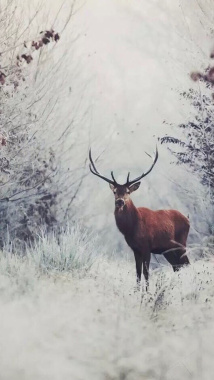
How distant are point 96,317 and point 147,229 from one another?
646 mm

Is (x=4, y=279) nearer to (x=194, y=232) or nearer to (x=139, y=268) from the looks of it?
(x=139, y=268)

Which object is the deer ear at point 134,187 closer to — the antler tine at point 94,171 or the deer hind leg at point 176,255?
the antler tine at point 94,171

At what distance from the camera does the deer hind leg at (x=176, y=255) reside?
11.5ft

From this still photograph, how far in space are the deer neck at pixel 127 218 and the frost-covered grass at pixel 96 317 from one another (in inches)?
7.5

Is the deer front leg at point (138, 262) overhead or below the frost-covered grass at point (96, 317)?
overhead

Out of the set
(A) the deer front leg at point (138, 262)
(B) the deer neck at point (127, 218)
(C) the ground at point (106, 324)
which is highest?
(B) the deer neck at point (127, 218)

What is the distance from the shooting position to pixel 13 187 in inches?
150

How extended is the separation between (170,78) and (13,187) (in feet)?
4.20

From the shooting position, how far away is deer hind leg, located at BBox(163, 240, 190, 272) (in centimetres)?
350

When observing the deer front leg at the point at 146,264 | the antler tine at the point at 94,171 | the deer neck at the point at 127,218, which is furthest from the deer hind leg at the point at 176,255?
the antler tine at the point at 94,171

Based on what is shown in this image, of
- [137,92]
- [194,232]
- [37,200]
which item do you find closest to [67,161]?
[37,200]

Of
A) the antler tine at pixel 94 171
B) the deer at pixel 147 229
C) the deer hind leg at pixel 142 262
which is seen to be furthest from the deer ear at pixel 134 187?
→ the deer hind leg at pixel 142 262

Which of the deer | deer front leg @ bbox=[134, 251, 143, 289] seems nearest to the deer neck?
the deer

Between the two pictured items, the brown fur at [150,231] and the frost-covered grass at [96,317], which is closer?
the frost-covered grass at [96,317]
